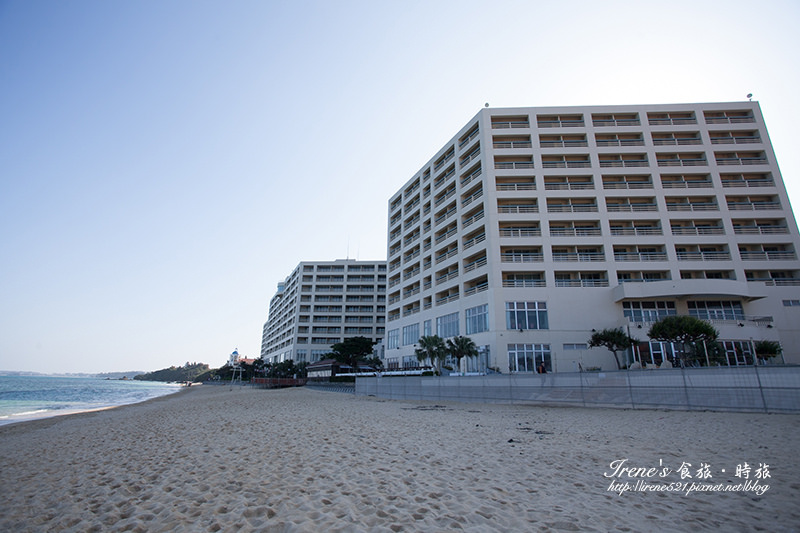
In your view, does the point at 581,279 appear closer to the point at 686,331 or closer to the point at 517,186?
the point at 686,331

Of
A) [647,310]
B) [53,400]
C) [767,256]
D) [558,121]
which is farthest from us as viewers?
[53,400]

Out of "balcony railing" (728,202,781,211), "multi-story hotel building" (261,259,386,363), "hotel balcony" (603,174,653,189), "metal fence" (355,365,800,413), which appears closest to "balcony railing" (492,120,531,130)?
"hotel balcony" (603,174,653,189)

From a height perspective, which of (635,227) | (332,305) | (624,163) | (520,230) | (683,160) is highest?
(683,160)

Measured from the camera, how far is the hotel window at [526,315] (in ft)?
123

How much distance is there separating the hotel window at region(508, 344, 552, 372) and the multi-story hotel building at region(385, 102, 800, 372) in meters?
0.10

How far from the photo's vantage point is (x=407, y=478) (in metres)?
7.14

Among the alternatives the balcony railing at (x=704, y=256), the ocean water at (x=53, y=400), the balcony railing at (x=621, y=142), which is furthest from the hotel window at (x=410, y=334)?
the ocean water at (x=53, y=400)

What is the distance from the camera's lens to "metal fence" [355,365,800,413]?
44.9 feet

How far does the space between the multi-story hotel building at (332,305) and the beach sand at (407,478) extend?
270ft

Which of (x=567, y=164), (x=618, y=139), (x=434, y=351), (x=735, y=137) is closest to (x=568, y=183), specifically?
(x=567, y=164)

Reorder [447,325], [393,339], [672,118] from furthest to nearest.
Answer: [393,339] < [447,325] < [672,118]

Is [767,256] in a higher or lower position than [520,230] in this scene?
lower

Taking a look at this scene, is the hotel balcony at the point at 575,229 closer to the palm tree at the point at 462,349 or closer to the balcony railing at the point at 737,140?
the palm tree at the point at 462,349

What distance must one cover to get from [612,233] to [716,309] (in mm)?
12179
